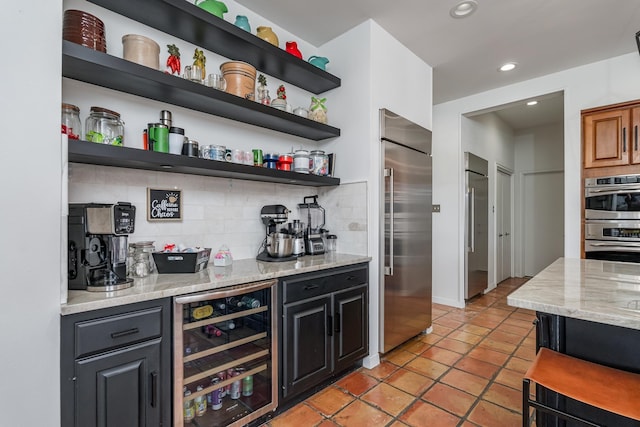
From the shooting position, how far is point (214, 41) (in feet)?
6.82

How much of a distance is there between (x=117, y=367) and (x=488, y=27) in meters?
3.53

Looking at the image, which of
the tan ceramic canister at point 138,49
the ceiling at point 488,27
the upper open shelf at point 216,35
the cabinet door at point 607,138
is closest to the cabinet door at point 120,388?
the tan ceramic canister at point 138,49

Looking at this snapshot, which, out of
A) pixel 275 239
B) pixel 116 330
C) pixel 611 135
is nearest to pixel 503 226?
pixel 611 135

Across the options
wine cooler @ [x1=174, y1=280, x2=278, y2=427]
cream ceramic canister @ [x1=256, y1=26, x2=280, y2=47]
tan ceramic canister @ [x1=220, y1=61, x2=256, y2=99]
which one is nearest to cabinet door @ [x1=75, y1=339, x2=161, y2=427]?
wine cooler @ [x1=174, y1=280, x2=278, y2=427]

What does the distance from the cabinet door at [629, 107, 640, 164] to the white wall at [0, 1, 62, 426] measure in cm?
441

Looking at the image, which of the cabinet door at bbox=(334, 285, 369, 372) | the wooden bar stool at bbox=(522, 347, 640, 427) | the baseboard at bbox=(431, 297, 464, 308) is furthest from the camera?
the baseboard at bbox=(431, 297, 464, 308)

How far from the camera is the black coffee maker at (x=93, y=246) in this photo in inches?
52.7

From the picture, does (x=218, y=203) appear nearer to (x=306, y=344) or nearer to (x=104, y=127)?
(x=104, y=127)

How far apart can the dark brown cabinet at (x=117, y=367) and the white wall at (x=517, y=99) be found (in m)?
3.67

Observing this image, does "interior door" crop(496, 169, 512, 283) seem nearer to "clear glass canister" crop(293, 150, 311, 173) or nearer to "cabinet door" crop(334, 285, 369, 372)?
"cabinet door" crop(334, 285, 369, 372)

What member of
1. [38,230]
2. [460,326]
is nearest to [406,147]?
[460,326]

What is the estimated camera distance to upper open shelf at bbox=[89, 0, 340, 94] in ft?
5.72

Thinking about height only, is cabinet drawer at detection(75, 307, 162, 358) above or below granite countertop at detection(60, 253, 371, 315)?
below

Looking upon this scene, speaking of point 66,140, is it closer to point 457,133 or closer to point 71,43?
point 71,43
